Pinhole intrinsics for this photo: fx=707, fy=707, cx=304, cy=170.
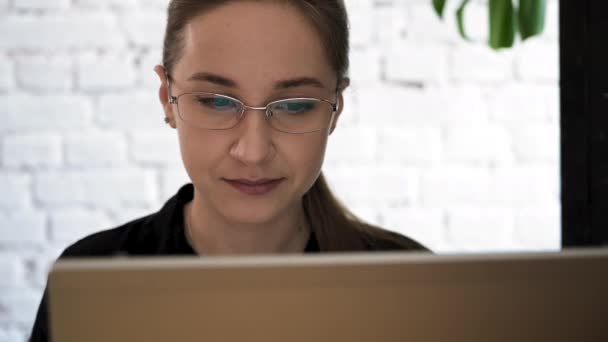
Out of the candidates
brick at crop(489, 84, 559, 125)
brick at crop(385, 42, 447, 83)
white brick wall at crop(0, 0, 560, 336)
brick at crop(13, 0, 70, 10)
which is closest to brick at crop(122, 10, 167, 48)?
white brick wall at crop(0, 0, 560, 336)

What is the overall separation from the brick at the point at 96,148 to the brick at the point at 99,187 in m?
0.02

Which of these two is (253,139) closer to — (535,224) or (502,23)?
(502,23)

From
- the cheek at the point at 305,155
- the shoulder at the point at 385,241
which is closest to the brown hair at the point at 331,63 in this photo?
the shoulder at the point at 385,241

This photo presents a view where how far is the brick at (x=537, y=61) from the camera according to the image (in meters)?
1.33

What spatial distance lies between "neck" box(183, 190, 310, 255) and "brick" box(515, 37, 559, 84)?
57 centimetres

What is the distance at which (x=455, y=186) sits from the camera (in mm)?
1354

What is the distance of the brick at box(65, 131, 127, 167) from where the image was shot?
4.35ft

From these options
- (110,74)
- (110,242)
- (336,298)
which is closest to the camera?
(336,298)

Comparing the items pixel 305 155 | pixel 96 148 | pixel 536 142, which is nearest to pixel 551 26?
pixel 536 142

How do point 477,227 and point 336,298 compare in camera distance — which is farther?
point 477,227

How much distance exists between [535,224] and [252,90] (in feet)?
2.47

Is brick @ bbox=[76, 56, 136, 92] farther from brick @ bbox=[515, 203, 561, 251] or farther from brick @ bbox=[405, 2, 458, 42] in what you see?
brick @ bbox=[515, 203, 561, 251]

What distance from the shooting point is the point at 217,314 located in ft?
1.15

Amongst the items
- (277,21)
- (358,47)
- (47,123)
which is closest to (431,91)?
(358,47)
